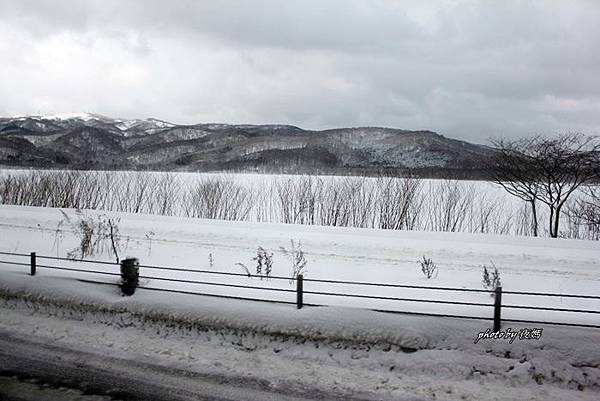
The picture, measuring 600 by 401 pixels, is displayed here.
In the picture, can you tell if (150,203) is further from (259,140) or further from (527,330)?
(259,140)

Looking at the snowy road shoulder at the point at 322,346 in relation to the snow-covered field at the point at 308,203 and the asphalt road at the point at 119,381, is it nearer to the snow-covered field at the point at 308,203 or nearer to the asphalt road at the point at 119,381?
the asphalt road at the point at 119,381

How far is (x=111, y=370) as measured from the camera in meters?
6.18

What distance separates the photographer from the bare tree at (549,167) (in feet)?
60.1

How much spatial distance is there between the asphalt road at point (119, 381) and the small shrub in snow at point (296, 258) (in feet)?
16.9

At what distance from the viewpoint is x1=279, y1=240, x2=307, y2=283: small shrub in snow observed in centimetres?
1179

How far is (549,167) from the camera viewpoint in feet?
61.4

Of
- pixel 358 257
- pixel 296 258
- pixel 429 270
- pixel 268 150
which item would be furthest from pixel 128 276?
pixel 268 150

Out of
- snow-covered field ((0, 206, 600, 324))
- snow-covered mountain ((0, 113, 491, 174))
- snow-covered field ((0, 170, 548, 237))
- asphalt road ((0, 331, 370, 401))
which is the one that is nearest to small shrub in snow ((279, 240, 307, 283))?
snow-covered field ((0, 206, 600, 324))

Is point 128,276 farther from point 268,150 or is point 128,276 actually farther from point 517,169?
point 268,150

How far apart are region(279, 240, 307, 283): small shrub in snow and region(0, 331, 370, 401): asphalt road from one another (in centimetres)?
516

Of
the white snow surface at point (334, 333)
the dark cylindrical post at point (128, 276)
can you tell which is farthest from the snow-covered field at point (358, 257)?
the dark cylindrical post at point (128, 276)

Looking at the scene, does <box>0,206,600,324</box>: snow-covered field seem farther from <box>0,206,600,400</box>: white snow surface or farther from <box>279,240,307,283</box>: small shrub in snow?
<box>279,240,307,283</box>: small shrub in snow

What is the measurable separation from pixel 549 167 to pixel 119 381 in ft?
62.1

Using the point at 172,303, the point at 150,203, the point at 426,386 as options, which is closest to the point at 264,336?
the point at 172,303
